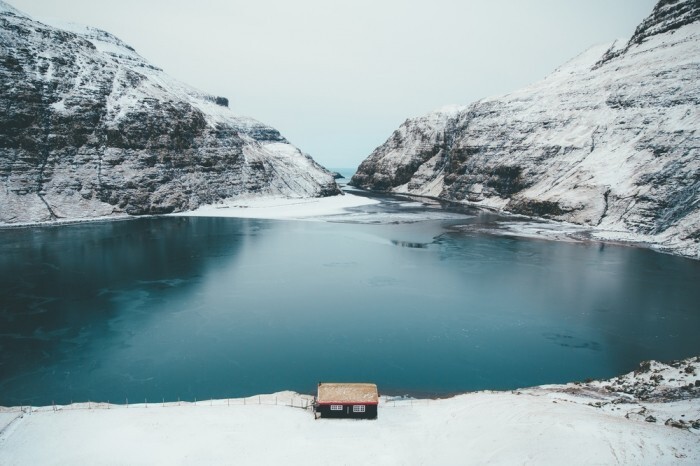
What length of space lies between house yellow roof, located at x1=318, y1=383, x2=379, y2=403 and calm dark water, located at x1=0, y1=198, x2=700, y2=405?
3.29 meters

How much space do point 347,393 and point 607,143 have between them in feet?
267

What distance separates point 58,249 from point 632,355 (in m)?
60.7

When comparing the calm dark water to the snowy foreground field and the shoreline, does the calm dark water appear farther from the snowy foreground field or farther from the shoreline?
the shoreline

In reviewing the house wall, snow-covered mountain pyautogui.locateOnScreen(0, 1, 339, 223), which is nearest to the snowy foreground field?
the house wall

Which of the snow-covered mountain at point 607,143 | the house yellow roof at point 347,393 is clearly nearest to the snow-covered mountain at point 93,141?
the snow-covered mountain at point 607,143

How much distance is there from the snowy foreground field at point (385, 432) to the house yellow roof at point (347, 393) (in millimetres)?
961

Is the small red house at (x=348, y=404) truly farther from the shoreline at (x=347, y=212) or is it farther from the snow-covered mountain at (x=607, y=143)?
the snow-covered mountain at (x=607, y=143)

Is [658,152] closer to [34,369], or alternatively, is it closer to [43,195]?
[34,369]

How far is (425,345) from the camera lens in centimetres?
2777

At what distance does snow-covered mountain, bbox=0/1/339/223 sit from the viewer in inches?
2906

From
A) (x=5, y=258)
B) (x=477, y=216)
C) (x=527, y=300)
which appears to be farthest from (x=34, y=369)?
(x=477, y=216)

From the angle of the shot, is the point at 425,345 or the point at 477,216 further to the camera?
the point at 477,216

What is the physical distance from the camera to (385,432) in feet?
59.1

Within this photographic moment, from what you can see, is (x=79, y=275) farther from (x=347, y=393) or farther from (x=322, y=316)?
(x=347, y=393)
